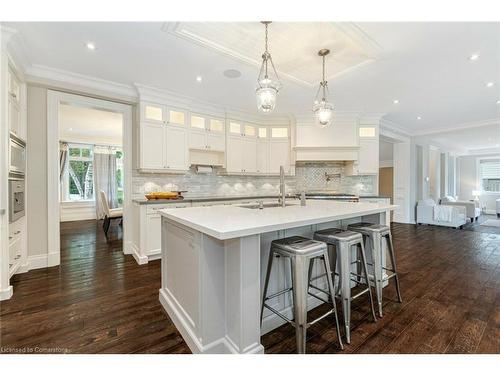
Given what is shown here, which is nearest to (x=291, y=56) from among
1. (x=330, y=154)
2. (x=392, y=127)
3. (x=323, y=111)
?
(x=323, y=111)

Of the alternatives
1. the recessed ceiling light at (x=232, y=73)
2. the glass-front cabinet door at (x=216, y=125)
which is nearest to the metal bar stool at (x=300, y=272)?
the recessed ceiling light at (x=232, y=73)

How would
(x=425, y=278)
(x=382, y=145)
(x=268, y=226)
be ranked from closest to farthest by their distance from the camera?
(x=268, y=226)
(x=425, y=278)
(x=382, y=145)

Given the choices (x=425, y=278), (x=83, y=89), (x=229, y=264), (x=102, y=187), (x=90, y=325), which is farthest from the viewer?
(x=102, y=187)

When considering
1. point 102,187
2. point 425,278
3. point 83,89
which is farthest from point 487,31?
point 102,187

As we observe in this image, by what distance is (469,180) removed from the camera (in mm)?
9930

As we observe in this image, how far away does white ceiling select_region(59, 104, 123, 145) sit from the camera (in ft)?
16.6

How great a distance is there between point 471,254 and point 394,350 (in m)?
3.43

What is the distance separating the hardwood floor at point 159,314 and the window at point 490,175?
882cm

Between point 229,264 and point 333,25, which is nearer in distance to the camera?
point 229,264

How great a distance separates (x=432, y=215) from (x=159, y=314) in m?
7.05

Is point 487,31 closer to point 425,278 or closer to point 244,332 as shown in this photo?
point 425,278

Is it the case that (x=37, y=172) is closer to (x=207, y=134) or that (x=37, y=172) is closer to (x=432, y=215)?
(x=207, y=134)

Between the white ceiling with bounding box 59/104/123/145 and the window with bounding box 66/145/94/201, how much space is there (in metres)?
0.36

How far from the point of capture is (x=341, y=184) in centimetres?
542
